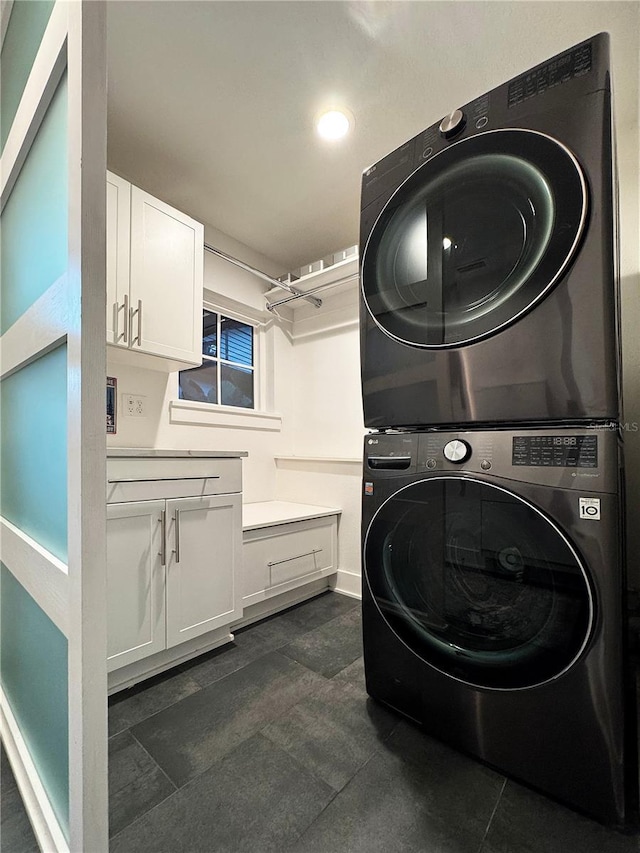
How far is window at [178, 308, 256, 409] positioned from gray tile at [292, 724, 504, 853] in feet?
6.72

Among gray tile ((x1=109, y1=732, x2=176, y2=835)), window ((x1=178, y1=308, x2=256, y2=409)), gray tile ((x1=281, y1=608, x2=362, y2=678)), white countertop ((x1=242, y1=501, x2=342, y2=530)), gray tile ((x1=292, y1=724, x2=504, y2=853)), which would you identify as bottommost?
gray tile ((x1=281, y1=608, x2=362, y2=678))

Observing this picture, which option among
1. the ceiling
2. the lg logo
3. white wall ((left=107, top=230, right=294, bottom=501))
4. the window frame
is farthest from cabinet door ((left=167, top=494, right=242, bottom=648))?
the ceiling

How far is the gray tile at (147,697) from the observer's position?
4.09 feet

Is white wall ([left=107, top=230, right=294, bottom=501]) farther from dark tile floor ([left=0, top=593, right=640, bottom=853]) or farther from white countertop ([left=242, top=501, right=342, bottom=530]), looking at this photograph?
dark tile floor ([left=0, top=593, right=640, bottom=853])

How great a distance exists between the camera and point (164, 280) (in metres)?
1.87

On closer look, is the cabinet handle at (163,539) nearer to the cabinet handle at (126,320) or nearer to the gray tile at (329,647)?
the gray tile at (329,647)

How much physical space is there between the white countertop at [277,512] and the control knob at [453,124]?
1712 mm

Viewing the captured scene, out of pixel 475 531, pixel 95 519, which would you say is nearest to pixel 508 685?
pixel 475 531

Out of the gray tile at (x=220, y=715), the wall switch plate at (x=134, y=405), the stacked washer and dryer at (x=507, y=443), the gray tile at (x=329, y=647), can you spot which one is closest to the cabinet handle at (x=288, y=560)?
the gray tile at (x=329, y=647)

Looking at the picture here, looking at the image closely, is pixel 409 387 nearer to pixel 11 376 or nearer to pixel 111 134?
pixel 11 376

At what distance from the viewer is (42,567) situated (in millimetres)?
770

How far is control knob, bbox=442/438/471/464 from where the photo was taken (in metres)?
1.02

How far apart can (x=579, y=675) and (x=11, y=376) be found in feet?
5.34

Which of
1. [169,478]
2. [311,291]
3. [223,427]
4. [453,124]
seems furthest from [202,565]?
[311,291]
